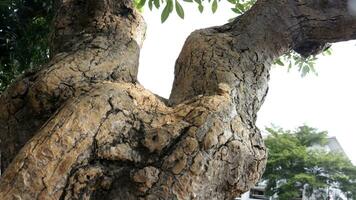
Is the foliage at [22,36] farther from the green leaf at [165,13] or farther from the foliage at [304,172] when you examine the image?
the foliage at [304,172]

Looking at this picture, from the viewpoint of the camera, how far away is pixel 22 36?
3.02 meters

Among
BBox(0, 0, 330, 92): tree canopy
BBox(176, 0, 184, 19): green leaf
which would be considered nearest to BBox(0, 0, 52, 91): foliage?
BBox(0, 0, 330, 92): tree canopy

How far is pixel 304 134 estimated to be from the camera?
2231cm

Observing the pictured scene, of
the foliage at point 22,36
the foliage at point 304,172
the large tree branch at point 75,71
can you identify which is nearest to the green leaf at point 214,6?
the large tree branch at point 75,71

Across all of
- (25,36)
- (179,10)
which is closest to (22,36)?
(25,36)

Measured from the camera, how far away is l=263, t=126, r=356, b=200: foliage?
62.6 feet

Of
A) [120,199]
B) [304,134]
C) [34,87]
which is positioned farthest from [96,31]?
[304,134]

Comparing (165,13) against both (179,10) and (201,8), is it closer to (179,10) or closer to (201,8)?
(179,10)

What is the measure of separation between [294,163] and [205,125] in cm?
1976

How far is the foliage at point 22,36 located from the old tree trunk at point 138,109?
1.26 meters

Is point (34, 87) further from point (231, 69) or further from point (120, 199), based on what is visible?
point (231, 69)

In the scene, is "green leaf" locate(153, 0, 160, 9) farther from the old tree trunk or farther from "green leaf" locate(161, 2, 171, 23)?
the old tree trunk

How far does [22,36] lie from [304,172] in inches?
733

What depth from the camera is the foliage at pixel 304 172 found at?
19.1 metres
